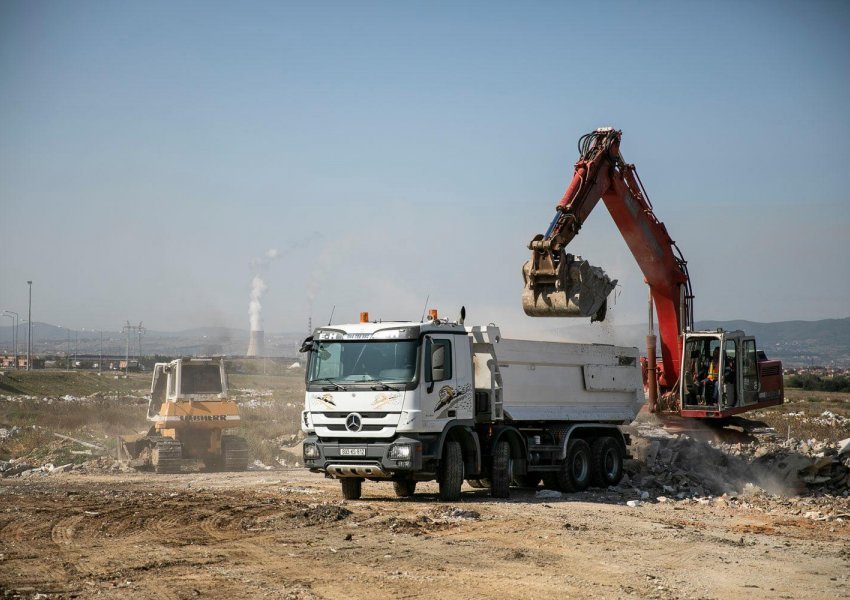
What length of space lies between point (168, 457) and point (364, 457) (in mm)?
10422

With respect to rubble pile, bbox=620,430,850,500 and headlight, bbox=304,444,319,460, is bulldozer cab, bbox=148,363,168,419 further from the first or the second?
rubble pile, bbox=620,430,850,500

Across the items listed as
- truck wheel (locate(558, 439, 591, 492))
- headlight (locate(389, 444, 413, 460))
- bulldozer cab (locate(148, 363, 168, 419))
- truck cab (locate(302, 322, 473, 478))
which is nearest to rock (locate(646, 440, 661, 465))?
truck wheel (locate(558, 439, 591, 492))

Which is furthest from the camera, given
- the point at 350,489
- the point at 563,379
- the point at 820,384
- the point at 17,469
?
the point at 820,384

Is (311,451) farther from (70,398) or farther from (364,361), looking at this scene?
(70,398)

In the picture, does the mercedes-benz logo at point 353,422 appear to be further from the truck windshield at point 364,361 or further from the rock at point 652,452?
the rock at point 652,452

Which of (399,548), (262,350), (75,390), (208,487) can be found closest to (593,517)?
(399,548)

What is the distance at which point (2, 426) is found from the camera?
3734 centimetres

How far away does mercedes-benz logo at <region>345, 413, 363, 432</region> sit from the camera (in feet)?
53.2

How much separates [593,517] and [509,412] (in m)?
2.81

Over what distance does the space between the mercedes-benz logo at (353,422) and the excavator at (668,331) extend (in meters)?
5.92

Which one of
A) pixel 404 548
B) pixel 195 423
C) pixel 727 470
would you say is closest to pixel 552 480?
pixel 727 470

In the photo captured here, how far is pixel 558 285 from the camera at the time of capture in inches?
730

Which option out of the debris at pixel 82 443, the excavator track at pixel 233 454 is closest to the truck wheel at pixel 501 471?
the excavator track at pixel 233 454

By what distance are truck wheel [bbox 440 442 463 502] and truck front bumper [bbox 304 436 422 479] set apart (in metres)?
0.95
